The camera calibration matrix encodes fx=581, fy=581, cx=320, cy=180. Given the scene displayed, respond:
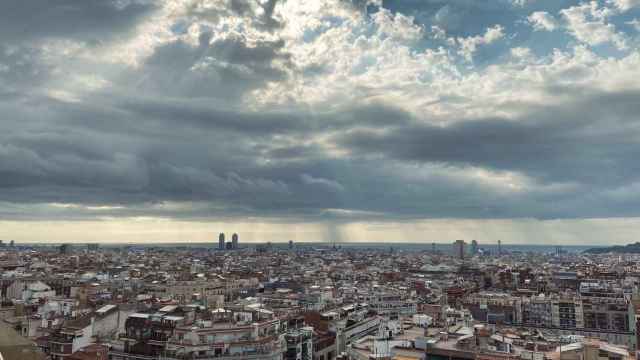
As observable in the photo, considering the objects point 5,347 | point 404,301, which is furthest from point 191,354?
point 404,301

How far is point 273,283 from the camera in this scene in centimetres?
17850

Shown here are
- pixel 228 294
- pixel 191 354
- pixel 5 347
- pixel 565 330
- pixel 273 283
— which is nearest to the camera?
pixel 5 347

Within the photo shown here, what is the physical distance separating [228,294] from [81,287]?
110ft

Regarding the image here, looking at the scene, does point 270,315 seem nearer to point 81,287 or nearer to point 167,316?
point 167,316

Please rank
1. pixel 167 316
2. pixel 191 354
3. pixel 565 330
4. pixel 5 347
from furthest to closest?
pixel 565 330 → pixel 167 316 → pixel 191 354 → pixel 5 347

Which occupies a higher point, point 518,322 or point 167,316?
point 167,316

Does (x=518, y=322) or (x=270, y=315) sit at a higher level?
(x=270, y=315)

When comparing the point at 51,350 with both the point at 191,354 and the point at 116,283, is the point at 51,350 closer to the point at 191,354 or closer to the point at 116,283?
the point at 191,354

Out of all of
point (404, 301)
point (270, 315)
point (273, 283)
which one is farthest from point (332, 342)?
point (273, 283)

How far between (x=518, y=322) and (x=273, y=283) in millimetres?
78998

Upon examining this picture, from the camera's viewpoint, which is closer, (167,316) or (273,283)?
(167,316)

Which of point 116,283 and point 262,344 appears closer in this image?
point 262,344

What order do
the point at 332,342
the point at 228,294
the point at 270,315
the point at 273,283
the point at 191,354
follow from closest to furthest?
the point at 191,354, the point at 270,315, the point at 332,342, the point at 228,294, the point at 273,283

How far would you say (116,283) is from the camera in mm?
146500
